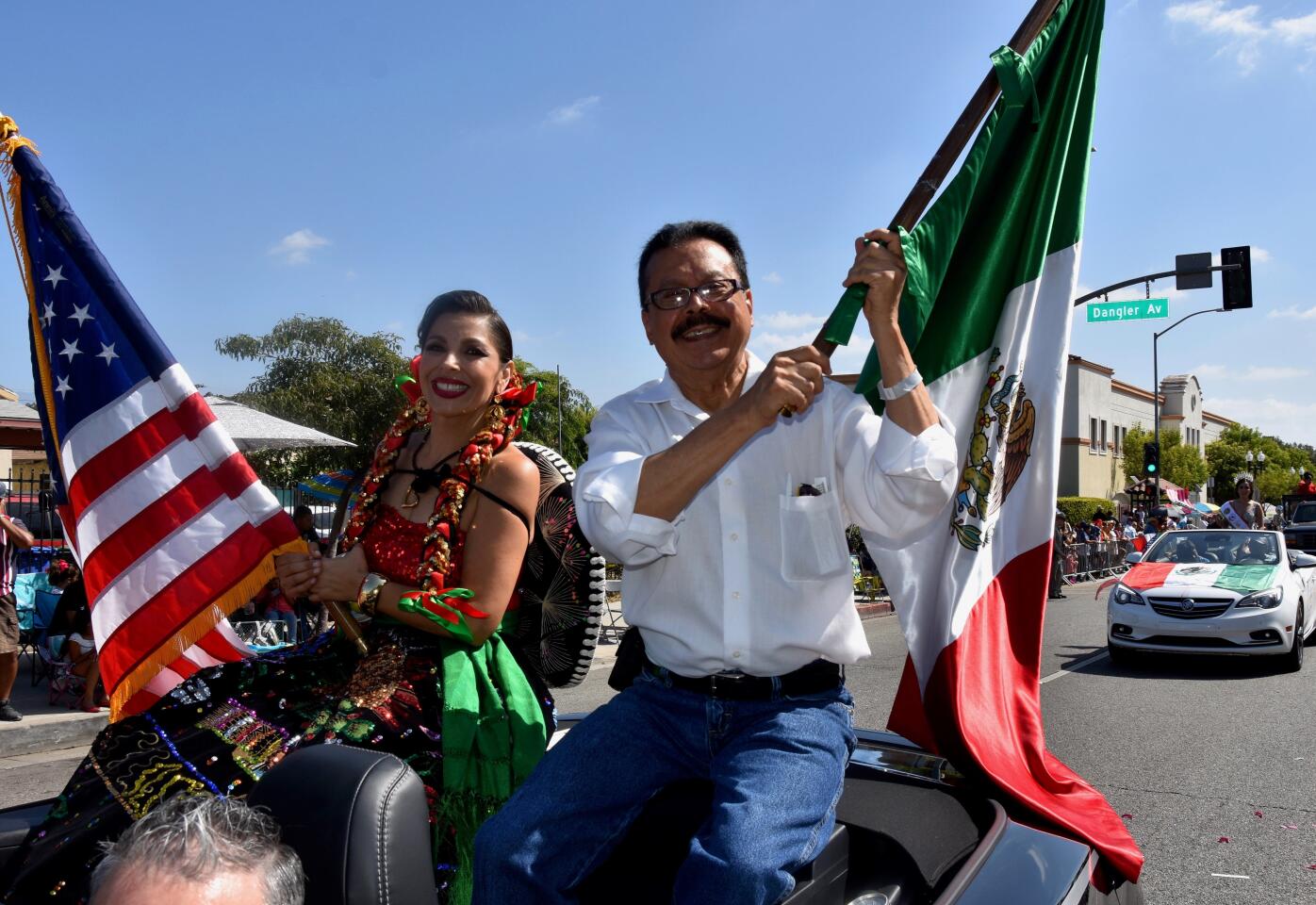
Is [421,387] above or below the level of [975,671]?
above

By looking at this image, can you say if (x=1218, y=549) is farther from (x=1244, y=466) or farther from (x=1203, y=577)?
(x=1244, y=466)

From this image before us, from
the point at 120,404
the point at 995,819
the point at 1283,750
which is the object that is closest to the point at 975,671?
the point at 995,819

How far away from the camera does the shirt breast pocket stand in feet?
7.59

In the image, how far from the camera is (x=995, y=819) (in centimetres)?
230

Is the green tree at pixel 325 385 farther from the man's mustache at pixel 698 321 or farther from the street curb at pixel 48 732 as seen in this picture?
the man's mustache at pixel 698 321

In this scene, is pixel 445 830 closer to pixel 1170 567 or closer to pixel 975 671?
pixel 975 671

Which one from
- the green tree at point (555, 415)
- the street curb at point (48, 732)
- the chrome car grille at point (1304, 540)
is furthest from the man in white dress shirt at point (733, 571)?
the green tree at point (555, 415)

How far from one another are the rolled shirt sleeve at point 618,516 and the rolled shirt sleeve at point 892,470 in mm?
443

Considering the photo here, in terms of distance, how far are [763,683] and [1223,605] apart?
9.47m

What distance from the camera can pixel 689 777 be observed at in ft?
7.52

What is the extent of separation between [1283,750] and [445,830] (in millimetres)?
6653

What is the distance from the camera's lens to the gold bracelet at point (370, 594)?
8.96 ft

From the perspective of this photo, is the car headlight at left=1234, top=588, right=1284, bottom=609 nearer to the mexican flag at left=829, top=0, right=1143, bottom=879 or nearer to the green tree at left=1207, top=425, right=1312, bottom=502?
the mexican flag at left=829, top=0, right=1143, bottom=879

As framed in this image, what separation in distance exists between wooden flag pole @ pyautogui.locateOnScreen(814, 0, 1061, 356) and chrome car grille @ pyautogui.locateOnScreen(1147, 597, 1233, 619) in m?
8.96
